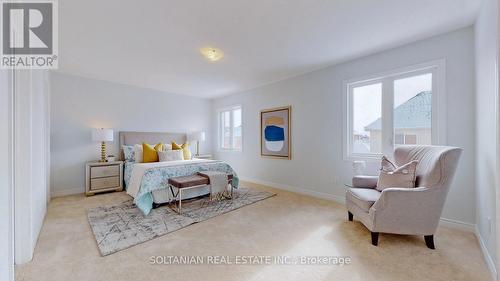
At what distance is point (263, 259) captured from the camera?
184 cm

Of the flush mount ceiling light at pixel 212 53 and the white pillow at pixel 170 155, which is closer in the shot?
the flush mount ceiling light at pixel 212 53

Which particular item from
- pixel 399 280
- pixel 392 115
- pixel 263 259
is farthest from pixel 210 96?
pixel 399 280

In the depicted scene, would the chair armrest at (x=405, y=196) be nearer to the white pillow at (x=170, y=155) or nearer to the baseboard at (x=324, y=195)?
the baseboard at (x=324, y=195)

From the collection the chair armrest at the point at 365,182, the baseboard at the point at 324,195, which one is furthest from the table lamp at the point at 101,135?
the chair armrest at the point at 365,182

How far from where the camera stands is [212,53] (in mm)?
3023

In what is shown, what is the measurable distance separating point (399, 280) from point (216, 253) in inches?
59.8

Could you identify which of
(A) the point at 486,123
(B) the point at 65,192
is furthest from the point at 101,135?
(A) the point at 486,123

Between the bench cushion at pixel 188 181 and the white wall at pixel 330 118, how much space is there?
6.10 feet

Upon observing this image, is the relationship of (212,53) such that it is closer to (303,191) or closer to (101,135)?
(101,135)

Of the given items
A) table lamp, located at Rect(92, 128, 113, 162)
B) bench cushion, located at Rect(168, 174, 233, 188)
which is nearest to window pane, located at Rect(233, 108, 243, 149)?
bench cushion, located at Rect(168, 174, 233, 188)

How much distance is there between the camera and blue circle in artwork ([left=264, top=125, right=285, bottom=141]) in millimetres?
4469

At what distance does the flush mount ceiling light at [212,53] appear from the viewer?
116 inches

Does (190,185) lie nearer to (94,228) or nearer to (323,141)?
(94,228)

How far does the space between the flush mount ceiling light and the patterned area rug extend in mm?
2357
